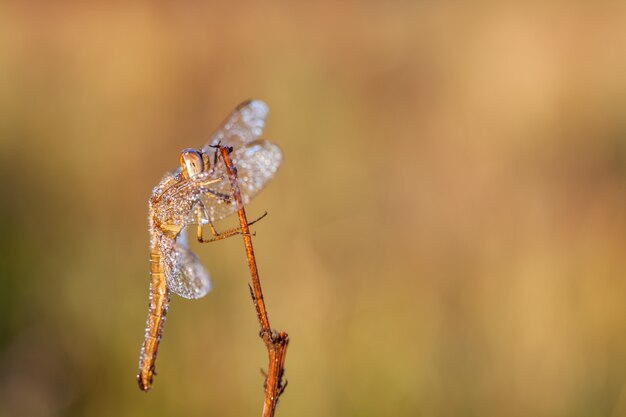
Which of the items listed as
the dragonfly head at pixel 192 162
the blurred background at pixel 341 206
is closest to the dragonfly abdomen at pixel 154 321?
the dragonfly head at pixel 192 162

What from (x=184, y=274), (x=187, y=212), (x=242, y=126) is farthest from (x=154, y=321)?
(x=242, y=126)

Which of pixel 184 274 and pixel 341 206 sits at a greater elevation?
pixel 184 274

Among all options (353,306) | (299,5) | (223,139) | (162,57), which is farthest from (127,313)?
(299,5)

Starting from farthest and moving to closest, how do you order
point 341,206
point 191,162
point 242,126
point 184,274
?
point 341,206, point 242,126, point 184,274, point 191,162

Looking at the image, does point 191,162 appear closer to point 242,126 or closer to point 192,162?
point 192,162

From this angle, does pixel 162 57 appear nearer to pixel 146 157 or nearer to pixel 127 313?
pixel 146 157
